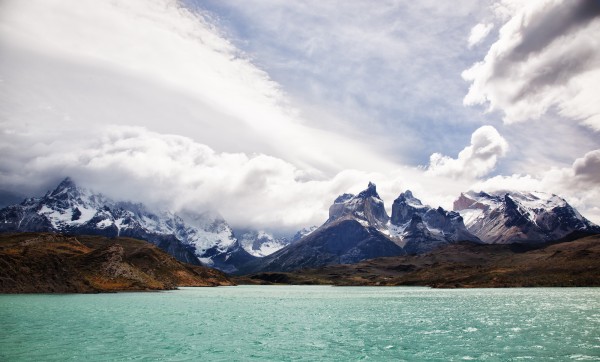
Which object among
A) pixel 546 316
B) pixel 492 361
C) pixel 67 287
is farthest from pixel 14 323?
pixel 67 287

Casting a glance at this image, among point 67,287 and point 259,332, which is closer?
point 259,332

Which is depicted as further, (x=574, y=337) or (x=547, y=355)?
(x=574, y=337)

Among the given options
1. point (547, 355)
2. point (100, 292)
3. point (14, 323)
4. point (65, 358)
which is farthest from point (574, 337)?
point (100, 292)

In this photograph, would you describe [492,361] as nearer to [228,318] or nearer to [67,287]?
[228,318]

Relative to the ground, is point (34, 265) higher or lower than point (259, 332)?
higher

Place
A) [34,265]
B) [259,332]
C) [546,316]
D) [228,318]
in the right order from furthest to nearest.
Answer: [34,265]
[228,318]
[546,316]
[259,332]

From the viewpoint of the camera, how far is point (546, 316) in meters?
79.8

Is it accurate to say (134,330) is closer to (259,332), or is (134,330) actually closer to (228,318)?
(259,332)

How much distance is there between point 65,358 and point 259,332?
2788 centimetres

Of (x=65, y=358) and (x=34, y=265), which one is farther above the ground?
(x=34, y=265)

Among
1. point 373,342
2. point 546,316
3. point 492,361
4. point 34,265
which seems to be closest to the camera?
point 492,361

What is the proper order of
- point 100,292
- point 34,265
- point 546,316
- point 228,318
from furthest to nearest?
point 100,292 → point 34,265 → point 228,318 → point 546,316

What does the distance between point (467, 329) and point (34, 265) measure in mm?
158676

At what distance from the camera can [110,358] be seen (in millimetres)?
42188
